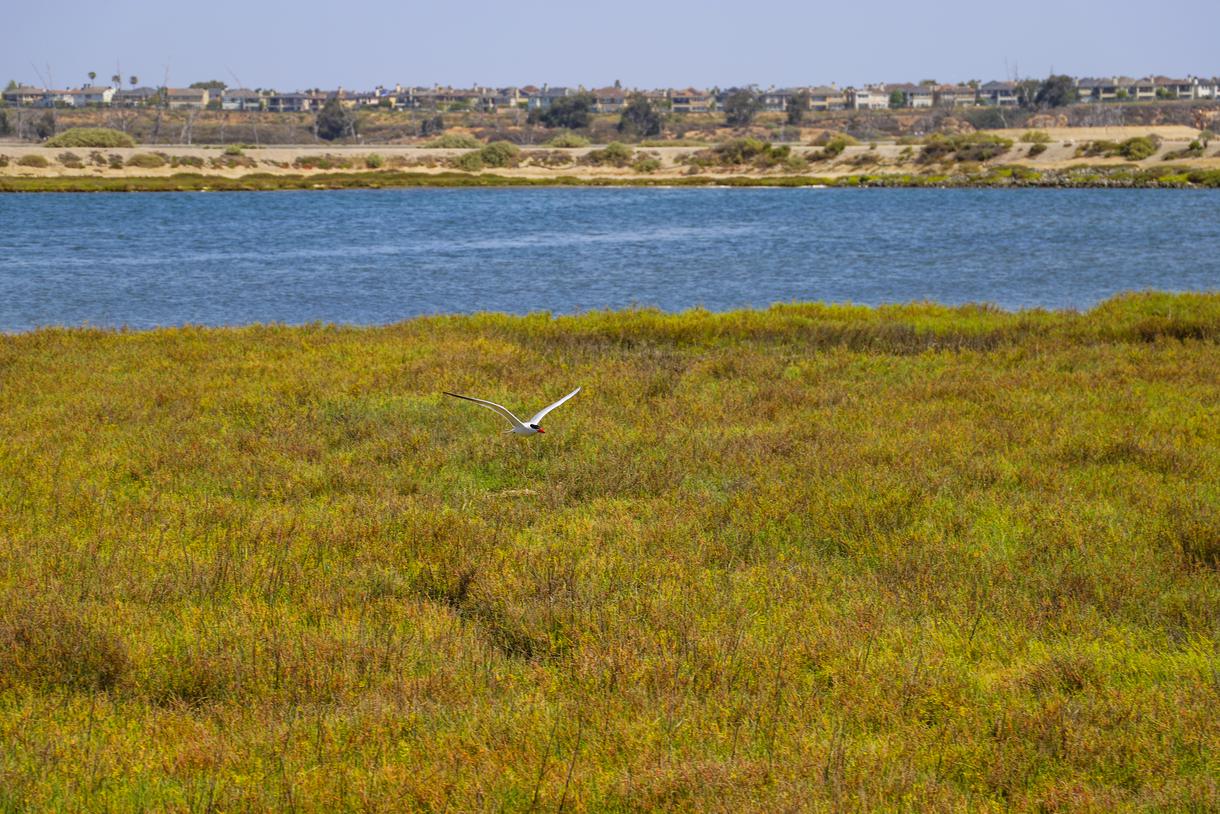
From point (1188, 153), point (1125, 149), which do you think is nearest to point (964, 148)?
point (1125, 149)

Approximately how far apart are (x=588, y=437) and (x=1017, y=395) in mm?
5596

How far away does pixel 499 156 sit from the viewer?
116 m

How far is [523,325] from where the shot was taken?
72.5 feet

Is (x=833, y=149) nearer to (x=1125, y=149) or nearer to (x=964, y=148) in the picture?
(x=964, y=148)

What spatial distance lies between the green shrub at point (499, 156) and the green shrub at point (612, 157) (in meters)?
7.08

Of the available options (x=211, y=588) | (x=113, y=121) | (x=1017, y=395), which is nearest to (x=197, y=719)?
(x=211, y=588)

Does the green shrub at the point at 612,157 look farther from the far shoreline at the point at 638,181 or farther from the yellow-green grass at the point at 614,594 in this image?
the yellow-green grass at the point at 614,594

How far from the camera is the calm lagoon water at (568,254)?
A: 32.5 metres

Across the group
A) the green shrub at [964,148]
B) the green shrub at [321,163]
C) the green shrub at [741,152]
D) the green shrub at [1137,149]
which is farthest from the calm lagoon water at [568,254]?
the green shrub at [741,152]

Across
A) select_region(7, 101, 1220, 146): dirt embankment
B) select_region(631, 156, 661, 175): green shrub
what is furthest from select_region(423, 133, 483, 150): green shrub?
select_region(631, 156, 661, 175): green shrub

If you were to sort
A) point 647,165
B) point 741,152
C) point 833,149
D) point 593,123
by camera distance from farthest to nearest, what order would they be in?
1. point 593,123
2. point 833,149
3. point 647,165
4. point 741,152

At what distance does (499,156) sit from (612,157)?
10848 mm

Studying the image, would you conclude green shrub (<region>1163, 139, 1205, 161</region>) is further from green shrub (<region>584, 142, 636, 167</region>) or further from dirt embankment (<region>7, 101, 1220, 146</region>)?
dirt embankment (<region>7, 101, 1220, 146</region>)

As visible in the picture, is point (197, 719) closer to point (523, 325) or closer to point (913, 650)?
point (913, 650)
